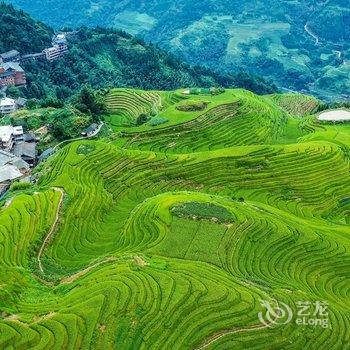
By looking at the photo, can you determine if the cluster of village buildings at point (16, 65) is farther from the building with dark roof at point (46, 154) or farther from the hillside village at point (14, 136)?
the building with dark roof at point (46, 154)

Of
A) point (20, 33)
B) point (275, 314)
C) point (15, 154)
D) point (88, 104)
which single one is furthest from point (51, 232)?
point (20, 33)

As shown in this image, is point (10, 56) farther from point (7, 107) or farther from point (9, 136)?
point (9, 136)

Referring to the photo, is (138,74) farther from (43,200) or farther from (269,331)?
(269,331)

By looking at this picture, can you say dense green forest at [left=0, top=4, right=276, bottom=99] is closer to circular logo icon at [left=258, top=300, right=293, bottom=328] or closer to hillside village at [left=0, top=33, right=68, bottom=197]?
hillside village at [left=0, top=33, right=68, bottom=197]

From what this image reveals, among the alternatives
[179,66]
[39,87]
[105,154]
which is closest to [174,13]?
[179,66]

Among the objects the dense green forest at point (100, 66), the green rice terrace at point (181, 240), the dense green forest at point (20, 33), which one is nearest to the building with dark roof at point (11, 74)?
the dense green forest at point (100, 66)

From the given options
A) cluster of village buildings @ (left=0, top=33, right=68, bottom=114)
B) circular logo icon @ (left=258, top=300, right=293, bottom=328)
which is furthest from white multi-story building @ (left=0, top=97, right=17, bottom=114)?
circular logo icon @ (left=258, top=300, right=293, bottom=328)
